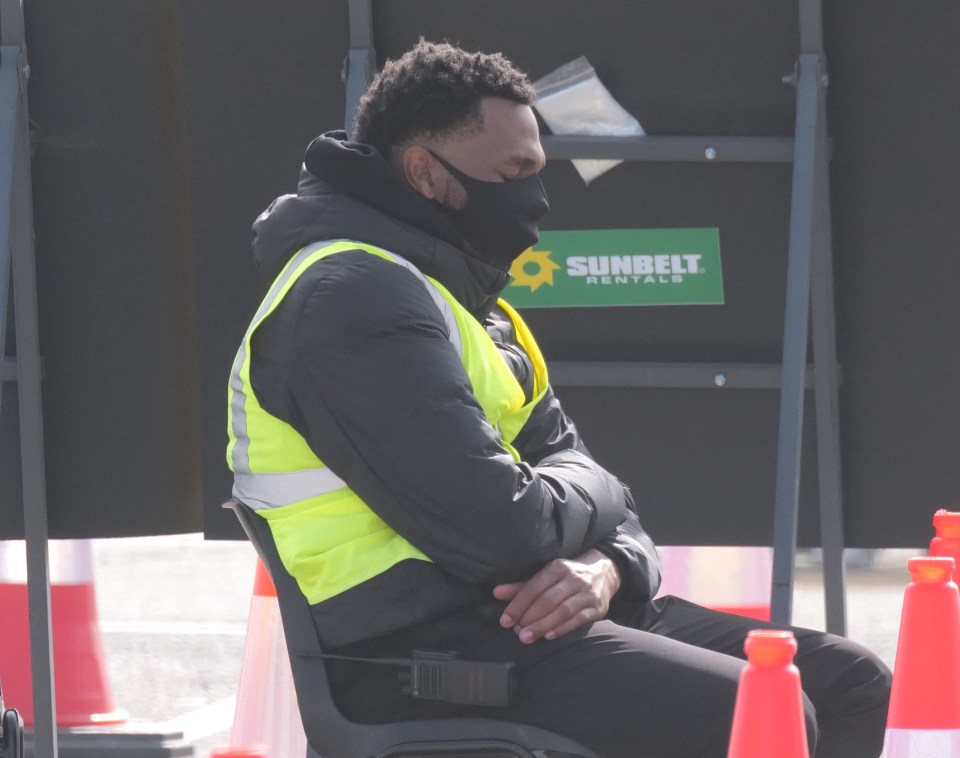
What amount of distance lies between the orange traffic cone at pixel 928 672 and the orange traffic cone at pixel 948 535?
41 centimetres

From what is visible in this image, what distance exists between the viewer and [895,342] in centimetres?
363

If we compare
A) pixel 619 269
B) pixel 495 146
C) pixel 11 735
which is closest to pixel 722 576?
pixel 619 269

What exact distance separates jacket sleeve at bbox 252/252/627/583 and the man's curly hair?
1.25ft

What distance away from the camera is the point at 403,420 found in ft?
7.92

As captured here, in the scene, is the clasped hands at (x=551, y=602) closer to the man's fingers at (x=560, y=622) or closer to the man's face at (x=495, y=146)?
the man's fingers at (x=560, y=622)

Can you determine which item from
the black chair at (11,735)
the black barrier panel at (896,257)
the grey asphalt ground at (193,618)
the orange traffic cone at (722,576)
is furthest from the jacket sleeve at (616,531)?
the grey asphalt ground at (193,618)

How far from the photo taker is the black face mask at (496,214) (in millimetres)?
2809

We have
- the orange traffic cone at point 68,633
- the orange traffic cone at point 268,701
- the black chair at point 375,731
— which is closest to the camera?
the black chair at point 375,731

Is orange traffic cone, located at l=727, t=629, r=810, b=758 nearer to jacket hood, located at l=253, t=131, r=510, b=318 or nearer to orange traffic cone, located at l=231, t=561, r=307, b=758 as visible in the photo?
jacket hood, located at l=253, t=131, r=510, b=318

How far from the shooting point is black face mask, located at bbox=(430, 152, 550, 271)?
2809mm

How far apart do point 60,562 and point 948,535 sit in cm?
306

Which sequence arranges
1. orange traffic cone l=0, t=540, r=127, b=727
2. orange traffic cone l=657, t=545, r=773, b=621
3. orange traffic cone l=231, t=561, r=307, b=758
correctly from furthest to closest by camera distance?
orange traffic cone l=0, t=540, r=127, b=727 < orange traffic cone l=657, t=545, r=773, b=621 < orange traffic cone l=231, t=561, r=307, b=758

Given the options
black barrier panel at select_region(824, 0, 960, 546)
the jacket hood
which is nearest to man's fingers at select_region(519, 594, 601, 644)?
the jacket hood

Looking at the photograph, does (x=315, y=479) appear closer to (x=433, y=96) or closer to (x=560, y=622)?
(x=560, y=622)
